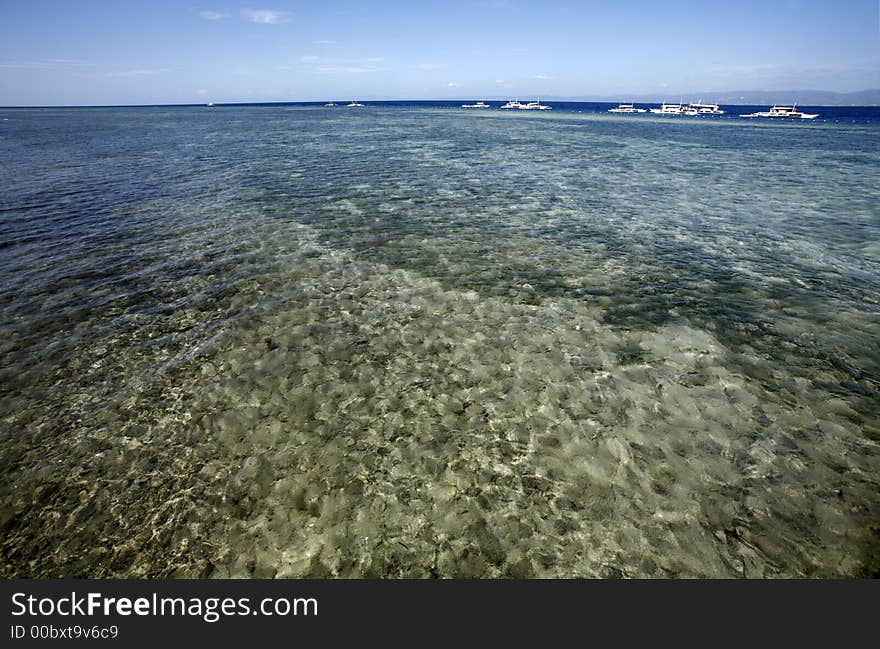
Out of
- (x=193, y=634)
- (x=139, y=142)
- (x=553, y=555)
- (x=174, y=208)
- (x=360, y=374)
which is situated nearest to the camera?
(x=193, y=634)

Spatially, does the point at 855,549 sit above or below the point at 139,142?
below

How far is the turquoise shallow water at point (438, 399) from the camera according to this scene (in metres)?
6.78

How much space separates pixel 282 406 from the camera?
9.73 meters

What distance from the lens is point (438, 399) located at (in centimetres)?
1001

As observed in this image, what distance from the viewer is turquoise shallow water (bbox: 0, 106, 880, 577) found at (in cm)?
678

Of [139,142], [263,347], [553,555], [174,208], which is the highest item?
[139,142]

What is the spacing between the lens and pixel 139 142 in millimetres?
62188

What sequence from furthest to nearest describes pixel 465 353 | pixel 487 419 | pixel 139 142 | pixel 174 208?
pixel 139 142 < pixel 174 208 < pixel 465 353 < pixel 487 419

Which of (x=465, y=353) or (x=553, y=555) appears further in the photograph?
(x=465, y=353)

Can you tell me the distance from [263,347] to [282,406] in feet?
9.57

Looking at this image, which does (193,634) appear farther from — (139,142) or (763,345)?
(139,142)

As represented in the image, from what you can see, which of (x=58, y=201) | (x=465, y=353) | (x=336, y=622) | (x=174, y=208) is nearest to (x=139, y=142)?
(x=58, y=201)

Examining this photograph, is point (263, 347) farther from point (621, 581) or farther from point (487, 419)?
point (621, 581)

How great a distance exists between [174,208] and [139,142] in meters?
50.7
